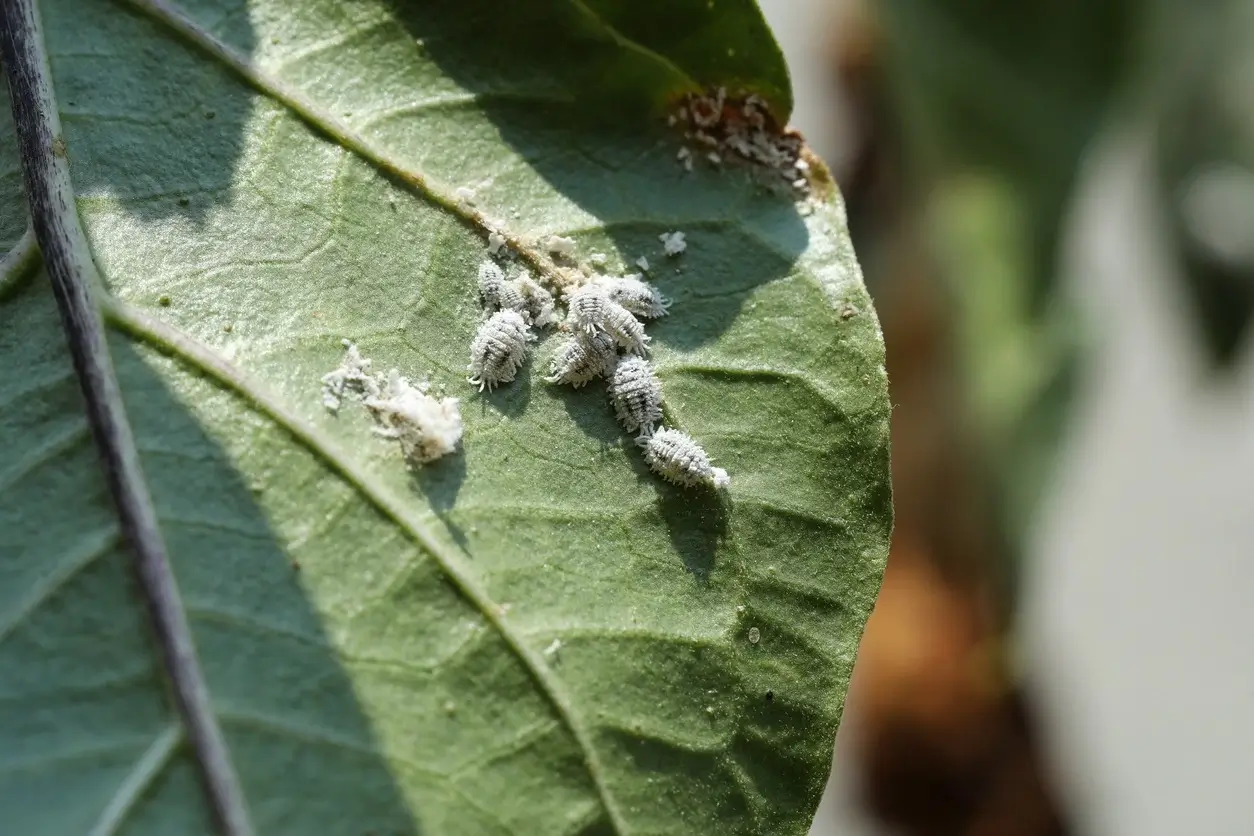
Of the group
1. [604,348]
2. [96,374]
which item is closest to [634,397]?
[604,348]

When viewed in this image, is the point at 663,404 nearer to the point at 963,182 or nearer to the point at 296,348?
the point at 296,348

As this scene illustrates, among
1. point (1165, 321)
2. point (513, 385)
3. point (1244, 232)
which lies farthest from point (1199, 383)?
point (513, 385)

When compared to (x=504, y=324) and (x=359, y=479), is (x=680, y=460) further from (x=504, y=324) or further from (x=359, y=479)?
(x=359, y=479)

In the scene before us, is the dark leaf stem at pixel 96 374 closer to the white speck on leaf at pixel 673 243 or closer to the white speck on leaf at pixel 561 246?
the white speck on leaf at pixel 561 246

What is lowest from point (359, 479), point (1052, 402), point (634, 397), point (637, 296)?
point (1052, 402)

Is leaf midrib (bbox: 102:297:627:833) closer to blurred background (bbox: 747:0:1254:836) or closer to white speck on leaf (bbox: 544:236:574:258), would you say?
white speck on leaf (bbox: 544:236:574:258)

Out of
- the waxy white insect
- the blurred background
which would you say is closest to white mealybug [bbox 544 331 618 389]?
the waxy white insect

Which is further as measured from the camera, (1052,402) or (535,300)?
(1052,402)
